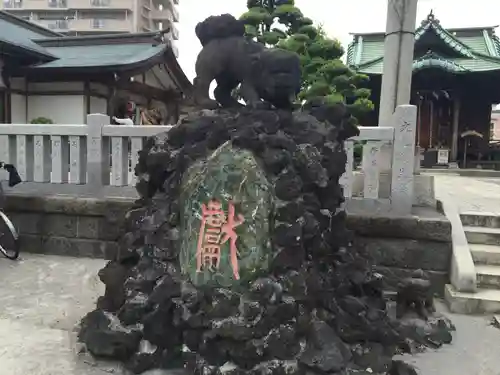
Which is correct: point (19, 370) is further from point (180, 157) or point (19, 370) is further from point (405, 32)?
point (405, 32)

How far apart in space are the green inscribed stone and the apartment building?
5234 cm

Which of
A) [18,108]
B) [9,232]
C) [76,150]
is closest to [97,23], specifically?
[18,108]

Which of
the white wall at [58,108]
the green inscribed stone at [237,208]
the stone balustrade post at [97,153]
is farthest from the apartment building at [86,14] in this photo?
the green inscribed stone at [237,208]

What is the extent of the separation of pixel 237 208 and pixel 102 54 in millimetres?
13076

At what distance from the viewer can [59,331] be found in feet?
12.4

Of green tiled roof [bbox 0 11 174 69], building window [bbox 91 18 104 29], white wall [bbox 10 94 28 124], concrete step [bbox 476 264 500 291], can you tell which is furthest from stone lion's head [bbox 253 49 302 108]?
building window [bbox 91 18 104 29]

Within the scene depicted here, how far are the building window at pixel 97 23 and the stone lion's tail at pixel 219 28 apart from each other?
2136 inches

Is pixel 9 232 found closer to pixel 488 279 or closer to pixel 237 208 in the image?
pixel 237 208

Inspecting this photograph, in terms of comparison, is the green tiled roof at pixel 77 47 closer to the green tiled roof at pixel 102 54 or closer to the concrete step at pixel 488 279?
the green tiled roof at pixel 102 54

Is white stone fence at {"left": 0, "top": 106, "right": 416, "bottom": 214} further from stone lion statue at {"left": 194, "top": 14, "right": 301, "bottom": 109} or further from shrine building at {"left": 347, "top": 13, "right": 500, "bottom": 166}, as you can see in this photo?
shrine building at {"left": 347, "top": 13, "right": 500, "bottom": 166}

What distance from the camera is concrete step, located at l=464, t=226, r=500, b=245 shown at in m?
5.29

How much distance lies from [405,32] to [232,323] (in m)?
4.74

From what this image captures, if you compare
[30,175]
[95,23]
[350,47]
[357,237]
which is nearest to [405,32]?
[357,237]

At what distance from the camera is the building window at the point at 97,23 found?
53.0 meters
